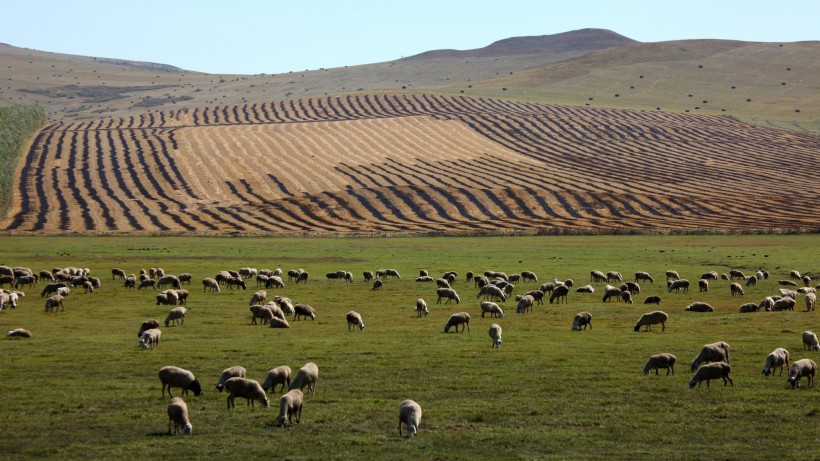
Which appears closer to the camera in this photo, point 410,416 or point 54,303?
point 410,416

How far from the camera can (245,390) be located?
21266mm

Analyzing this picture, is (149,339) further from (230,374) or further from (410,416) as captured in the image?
(410,416)

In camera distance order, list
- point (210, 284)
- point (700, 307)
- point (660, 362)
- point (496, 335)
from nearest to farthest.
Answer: point (660, 362), point (496, 335), point (700, 307), point (210, 284)

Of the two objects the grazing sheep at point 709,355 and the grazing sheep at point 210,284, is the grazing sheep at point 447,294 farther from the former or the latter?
the grazing sheep at point 709,355

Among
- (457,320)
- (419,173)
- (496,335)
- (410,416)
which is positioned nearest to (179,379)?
(410,416)

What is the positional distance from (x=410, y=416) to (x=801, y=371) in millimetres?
11158

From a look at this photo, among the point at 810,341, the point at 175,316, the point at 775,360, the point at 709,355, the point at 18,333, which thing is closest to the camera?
the point at 775,360

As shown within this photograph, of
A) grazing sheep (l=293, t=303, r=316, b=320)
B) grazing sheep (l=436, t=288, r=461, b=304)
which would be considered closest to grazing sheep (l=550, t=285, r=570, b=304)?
grazing sheep (l=436, t=288, r=461, b=304)

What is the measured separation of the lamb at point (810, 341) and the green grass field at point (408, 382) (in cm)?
44

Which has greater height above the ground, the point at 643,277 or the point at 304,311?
the point at 643,277

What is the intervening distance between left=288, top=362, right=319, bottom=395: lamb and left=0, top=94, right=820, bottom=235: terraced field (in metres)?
68.1

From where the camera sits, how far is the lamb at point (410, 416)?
19.0 meters

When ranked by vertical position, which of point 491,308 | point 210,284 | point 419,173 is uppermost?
point 419,173

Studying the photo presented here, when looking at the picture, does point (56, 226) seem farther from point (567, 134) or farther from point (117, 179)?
point (567, 134)
